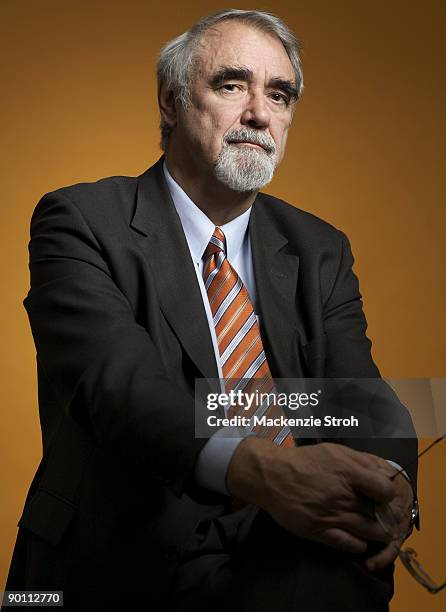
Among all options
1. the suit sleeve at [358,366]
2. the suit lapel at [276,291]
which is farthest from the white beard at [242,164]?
the suit sleeve at [358,366]

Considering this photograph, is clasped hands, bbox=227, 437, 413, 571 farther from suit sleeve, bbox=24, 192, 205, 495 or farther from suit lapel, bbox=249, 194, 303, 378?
suit lapel, bbox=249, 194, 303, 378

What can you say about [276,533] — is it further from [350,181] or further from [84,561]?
[350,181]

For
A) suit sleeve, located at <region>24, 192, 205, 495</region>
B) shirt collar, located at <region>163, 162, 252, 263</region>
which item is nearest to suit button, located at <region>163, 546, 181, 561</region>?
suit sleeve, located at <region>24, 192, 205, 495</region>

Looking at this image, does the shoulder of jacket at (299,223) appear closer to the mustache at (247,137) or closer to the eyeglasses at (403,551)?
the mustache at (247,137)

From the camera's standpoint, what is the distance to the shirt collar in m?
1.85

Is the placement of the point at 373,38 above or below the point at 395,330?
above

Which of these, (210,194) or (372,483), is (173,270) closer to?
(210,194)

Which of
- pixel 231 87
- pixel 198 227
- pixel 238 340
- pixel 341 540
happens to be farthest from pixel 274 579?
pixel 231 87

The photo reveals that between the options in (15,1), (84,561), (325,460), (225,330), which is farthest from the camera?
(15,1)

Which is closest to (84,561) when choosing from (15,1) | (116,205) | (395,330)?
(116,205)

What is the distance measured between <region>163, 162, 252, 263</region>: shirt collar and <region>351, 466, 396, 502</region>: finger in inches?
24.5

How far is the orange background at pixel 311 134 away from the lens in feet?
A: 9.32

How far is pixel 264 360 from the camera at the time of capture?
5.79 feet

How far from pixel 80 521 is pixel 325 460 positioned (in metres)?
0.44
